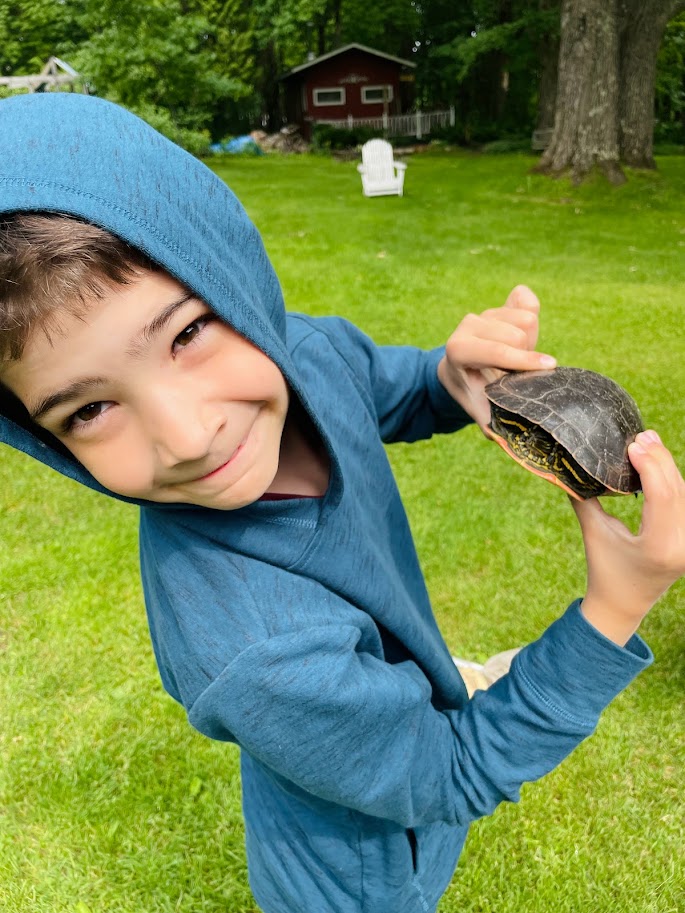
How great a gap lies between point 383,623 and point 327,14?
35160 mm

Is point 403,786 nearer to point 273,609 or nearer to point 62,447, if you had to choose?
point 273,609

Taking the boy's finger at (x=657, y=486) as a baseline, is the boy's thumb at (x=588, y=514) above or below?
below

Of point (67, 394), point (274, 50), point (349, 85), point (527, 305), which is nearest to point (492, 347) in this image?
point (527, 305)

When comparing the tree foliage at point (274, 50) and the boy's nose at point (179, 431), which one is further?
the tree foliage at point (274, 50)

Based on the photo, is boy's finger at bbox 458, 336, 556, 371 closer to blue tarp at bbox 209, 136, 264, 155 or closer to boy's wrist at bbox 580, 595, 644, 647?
boy's wrist at bbox 580, 595, 644, 647

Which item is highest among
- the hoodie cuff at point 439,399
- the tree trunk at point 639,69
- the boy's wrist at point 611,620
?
the tree trunk at point 639,69

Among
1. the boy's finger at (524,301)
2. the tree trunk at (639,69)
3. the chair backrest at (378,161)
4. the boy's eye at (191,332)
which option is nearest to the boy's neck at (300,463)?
the boy's eye at (191,332)

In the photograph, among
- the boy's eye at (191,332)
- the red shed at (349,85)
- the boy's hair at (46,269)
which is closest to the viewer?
the boy's hair at (46,269)

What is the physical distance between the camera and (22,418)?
0.87 m

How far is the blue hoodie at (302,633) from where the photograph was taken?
738mm

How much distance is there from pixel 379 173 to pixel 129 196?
41.3 feet

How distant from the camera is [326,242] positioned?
8.53 metres

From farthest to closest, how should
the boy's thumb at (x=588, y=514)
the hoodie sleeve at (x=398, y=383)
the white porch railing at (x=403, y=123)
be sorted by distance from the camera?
the white porch railing at (x=403, y=123) < the hoodie sleeve at (x=398, y=383) < the boy's thumb at (x=588, y=514)

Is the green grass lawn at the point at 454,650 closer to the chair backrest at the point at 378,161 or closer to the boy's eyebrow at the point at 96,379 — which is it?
the boy's eyebrow at the point at 96,379
